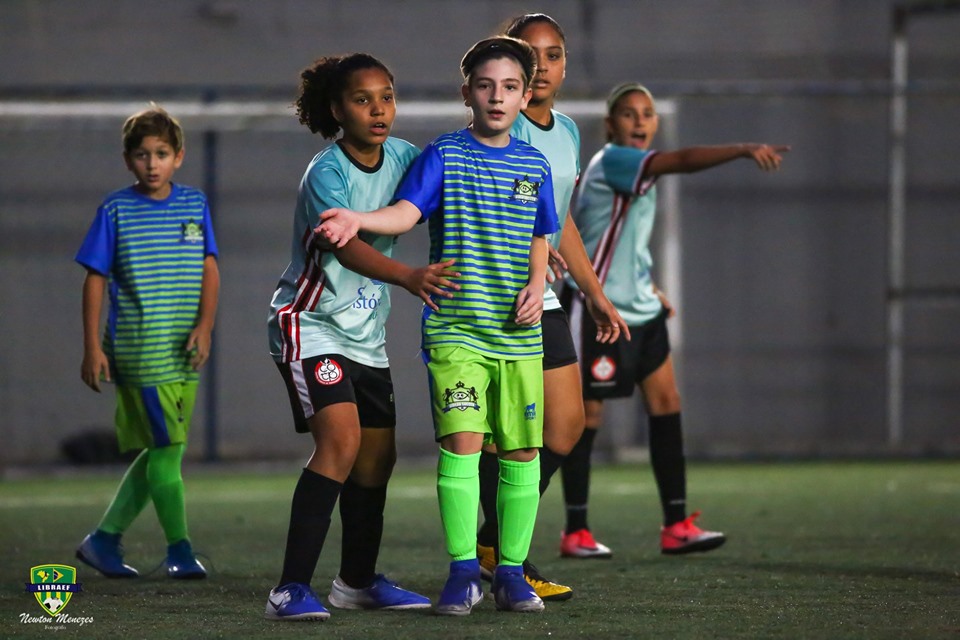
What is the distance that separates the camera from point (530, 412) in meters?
3.85

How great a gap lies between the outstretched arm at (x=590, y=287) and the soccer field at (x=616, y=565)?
30.8 inches

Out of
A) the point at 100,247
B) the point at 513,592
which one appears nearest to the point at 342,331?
the point at 513,592

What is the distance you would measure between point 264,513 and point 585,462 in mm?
2149

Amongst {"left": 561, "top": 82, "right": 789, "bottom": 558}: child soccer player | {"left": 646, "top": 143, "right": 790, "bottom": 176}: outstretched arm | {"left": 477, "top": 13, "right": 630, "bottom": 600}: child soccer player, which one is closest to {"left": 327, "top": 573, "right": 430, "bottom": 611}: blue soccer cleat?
{"left": 477, "top": 13, "right": 630, "bottom": 600}: child soccer player

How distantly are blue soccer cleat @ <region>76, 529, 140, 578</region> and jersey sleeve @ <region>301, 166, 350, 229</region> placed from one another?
1.63 metres

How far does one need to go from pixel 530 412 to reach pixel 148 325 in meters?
1.64

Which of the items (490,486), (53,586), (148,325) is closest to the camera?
(53,586)

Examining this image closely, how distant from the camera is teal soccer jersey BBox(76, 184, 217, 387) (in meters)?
4.86

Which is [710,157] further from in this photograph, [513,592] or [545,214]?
[513,592]

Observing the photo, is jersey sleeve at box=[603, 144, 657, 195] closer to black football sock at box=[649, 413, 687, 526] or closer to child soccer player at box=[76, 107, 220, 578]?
black football sock at box=[649, 413, 687, 526]

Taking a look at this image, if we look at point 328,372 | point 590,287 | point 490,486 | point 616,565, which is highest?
point 590,287

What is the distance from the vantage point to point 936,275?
35.1 feet

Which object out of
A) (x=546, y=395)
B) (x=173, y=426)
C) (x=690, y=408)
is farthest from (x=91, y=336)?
(x=690, y=408)

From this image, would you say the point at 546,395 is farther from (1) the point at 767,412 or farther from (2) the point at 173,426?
(1) the point at 767,412
